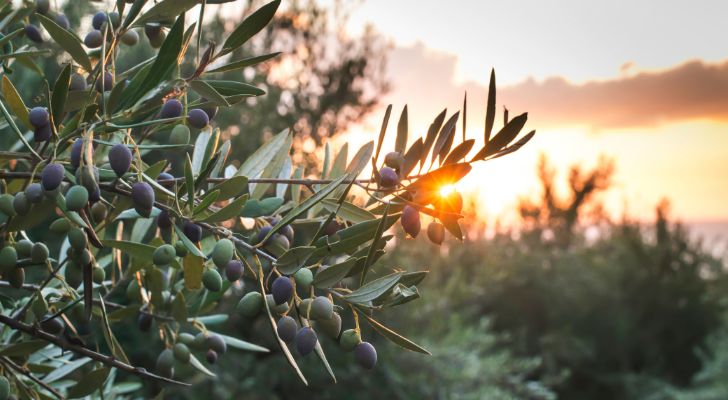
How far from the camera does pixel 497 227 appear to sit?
10.0 m

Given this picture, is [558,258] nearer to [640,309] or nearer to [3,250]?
[640,309]

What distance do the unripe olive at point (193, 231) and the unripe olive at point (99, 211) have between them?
0.08m

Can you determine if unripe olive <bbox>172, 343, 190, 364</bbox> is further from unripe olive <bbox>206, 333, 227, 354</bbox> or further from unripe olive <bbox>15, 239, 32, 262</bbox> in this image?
unripe olive <bbox>15, 239, 32, 262</bbox>

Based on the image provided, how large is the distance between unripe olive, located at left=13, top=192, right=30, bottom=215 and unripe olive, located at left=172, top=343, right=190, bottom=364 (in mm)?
202

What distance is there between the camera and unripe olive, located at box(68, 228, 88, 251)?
17.8 inches

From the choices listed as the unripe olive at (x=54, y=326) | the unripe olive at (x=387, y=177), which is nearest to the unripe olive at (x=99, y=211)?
the unripe olive at (x=54, y=326)

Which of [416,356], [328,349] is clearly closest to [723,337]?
[416,356]

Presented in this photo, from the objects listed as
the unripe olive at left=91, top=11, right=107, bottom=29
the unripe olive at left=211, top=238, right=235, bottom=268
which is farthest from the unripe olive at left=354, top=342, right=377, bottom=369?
the unripe olive at left=91, top=11, right=107, bottom=29

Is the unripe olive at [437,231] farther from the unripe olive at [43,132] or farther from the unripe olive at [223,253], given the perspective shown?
the unripe olive at [43,132]

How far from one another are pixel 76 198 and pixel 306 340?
16 centimetres

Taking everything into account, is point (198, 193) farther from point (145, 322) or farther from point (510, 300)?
point (510, 300)

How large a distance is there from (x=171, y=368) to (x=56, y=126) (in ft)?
0.79

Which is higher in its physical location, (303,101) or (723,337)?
(303,101)

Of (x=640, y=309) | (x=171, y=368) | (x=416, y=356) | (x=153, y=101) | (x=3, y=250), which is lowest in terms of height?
(x=640, y=309)
